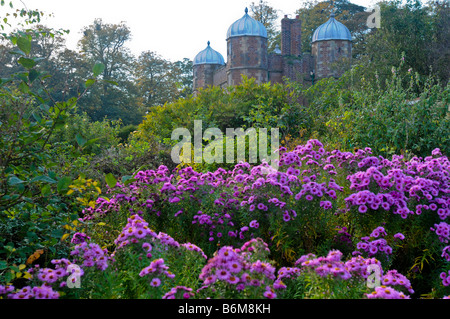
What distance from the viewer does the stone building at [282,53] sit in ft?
90.6

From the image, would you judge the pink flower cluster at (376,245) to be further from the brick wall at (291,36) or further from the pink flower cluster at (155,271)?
the brick wall at (291,36)

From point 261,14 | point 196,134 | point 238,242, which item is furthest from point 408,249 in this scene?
point 261,14

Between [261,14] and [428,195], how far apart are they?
33.5 metres

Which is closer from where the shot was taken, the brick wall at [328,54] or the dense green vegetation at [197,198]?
the dense green vegetation at [197,198]

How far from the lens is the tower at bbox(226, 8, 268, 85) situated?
2747 cm

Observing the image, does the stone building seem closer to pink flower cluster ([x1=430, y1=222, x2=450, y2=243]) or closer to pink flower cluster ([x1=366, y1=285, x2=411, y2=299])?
pink flower cluster ([x1=430, y1=222, x2=450, y2=243])

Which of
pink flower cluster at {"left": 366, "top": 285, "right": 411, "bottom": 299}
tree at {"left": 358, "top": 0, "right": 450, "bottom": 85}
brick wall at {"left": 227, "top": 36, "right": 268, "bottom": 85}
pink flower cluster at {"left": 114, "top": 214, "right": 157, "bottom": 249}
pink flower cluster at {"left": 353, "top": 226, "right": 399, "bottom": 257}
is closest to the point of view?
pink flower cluster at {"left": 366, "top": 285, "right": 411, "bottom": 299}

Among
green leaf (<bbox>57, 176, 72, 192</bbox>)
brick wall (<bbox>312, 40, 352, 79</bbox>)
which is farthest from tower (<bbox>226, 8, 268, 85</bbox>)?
green leaf (<bbox>57, 176, 72, 192</bbox>)

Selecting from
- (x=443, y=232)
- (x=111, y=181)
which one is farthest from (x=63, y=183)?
(x=443, y=232)

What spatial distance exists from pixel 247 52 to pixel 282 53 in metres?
3.01

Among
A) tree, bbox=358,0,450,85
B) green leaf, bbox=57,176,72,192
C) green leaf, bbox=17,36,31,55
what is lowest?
green leaf, bbox=57,176,72,192

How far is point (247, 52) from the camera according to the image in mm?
27641

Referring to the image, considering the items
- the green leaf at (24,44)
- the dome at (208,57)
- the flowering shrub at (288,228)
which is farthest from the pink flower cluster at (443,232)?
the dome at (208,57)

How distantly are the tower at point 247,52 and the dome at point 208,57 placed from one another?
175 inches
